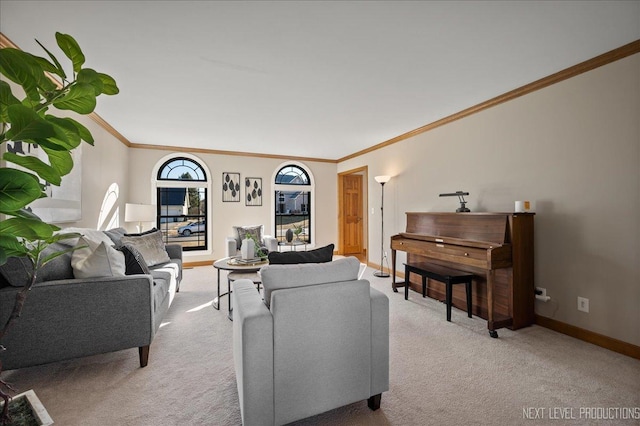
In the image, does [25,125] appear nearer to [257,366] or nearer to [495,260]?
[257,366]

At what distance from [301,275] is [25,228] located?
111 cm

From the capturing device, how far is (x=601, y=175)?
2535 mm

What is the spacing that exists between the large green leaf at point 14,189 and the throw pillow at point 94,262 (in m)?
1.52

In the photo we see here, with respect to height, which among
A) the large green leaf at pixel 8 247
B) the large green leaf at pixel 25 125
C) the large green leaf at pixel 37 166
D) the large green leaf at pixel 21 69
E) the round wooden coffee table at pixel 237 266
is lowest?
the round wooden coffee table at pixel 237 266

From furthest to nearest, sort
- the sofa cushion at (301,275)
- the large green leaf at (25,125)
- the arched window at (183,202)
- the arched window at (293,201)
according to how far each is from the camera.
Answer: the arched window at (293,201)
the arched window at (183,202)
the sofa cushion at (301,275)
the large green leaf at (25,125)

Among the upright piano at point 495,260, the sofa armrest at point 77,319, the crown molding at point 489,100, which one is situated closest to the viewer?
the sofa armrest at point 77,319

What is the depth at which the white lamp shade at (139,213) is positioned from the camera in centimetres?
469

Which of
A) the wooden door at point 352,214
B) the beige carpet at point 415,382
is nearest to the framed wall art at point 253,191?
the wooden door at point 352,214

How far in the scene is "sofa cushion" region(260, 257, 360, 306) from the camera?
1.58 meters

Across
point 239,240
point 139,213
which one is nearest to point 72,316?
point 139,213

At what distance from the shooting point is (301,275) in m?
1.61

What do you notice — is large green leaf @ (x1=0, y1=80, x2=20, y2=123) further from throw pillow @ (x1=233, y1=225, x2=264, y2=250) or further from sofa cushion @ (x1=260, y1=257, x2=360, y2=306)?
throw pillow @ (x1=233, y1=225, x2=264, y2=250)

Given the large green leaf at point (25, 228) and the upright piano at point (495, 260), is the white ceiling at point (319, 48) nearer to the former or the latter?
the upright piano at point (495, 260)

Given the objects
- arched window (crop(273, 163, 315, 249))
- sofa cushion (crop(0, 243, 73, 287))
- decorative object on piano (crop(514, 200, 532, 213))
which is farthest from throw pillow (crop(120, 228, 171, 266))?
decorative object on piano (crop(514, 200, 532, 213))
